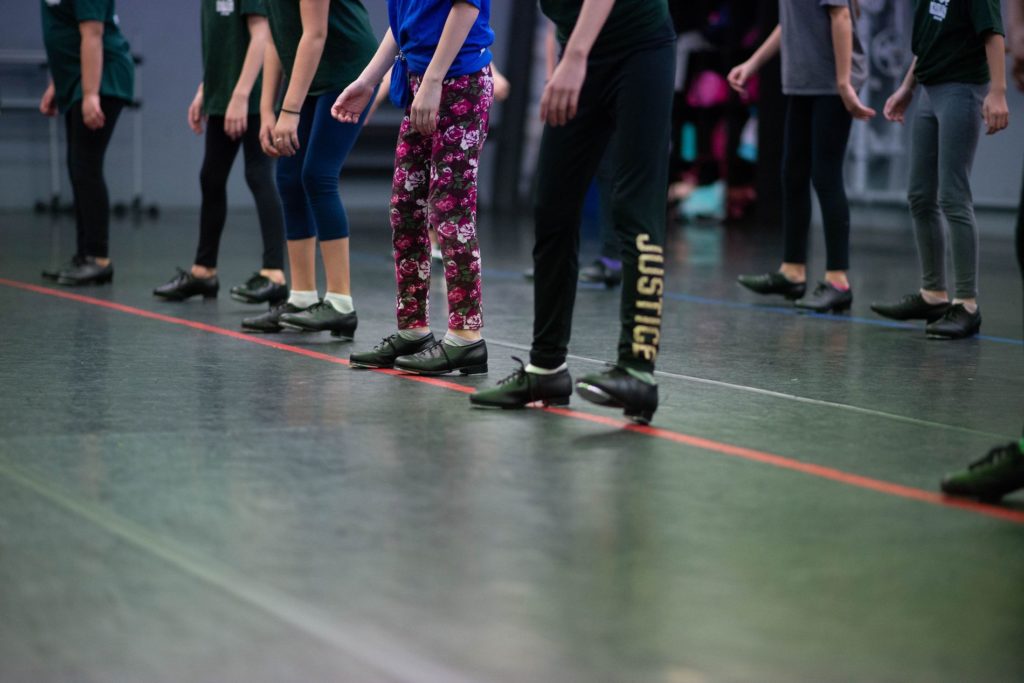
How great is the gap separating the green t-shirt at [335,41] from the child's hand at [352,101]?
0.95 feet

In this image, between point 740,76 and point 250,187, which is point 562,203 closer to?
point 250,187

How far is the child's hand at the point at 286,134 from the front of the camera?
392cm

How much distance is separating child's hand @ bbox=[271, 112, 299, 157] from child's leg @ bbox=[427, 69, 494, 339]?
0.69 m

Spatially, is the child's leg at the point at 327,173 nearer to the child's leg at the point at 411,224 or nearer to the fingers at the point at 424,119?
the child's leg at the point at 411,224

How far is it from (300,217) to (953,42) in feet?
7.13

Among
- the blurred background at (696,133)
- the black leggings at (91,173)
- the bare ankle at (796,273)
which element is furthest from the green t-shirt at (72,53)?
the blurred background at (696,133)

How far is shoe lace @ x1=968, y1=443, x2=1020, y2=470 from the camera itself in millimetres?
2287

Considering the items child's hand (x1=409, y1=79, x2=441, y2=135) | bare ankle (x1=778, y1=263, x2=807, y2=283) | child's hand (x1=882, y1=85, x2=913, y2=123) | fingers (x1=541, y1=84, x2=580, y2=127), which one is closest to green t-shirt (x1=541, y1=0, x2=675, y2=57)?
fingers (x1=541, y1=84, x2=580, y2=127)

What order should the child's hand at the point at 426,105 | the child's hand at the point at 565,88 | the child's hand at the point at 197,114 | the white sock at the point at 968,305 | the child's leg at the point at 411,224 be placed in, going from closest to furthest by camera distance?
the child's hand at the point at 565,88
the child's hand at the point at 426,105
the child's leg at the point at 411,224
the white sock at the point at 968,305
the child's hand at the point at 197,114

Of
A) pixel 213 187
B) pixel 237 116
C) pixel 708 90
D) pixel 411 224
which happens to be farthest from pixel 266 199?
pixel 708 90

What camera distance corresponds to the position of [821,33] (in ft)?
16.8

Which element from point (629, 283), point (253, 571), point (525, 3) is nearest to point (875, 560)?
point (253, 571)

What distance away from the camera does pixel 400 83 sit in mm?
3518

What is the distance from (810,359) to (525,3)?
9220mm
